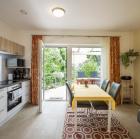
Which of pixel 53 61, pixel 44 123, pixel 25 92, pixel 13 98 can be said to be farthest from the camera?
pixel 53 61

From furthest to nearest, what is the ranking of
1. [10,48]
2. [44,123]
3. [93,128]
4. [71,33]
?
1. [71,33]
2. [10,48]
3. [44,123]
4. [93,128]

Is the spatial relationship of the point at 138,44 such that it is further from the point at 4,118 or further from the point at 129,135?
the point at 4,118

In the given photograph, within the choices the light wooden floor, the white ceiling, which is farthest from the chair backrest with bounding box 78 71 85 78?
the white ceiling

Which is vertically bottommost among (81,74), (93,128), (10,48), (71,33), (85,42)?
(93,128)

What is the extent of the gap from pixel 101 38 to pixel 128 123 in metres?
2.96

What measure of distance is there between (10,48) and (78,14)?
6.65 feet

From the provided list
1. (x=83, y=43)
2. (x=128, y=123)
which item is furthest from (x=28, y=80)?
(x=128, y=123)

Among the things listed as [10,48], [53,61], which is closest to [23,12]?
[10,48]

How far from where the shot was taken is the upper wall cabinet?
3684 mm

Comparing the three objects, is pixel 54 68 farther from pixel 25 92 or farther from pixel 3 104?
pixel 3 104

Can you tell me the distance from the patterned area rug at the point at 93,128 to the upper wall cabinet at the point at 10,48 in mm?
2307

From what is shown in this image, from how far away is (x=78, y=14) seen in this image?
3.66m

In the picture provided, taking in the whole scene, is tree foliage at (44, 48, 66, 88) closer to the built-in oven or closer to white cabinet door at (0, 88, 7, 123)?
the built-in oven

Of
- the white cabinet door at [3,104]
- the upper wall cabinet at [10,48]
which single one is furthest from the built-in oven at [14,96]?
the upper wall cabinet at [10,48]
